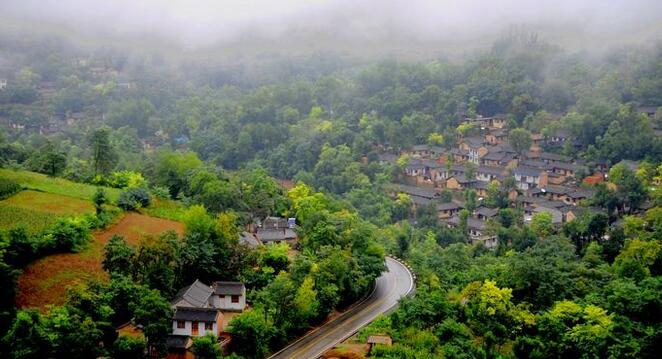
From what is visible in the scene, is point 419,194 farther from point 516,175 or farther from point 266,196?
point 266,196

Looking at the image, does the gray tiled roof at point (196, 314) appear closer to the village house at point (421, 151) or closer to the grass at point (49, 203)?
the grass at point (49, 203)

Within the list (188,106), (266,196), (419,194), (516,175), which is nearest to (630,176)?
(516,175)

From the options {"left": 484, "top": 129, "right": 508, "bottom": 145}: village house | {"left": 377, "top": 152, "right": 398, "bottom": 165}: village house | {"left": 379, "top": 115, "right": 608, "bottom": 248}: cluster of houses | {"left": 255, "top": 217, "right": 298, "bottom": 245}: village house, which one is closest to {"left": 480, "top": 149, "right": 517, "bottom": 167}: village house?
{"left": 379, "top": 115, "right": 608, "bottom": 248}: cluster of houses

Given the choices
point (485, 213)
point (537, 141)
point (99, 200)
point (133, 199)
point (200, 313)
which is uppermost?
point (99, 200)

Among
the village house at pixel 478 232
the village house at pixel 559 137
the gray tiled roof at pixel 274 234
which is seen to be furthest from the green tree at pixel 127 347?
the village house at pixel 559 137

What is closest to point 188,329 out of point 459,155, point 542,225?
point 542,225

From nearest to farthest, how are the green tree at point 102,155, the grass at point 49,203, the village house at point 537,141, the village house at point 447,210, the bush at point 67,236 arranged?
1. the bush at point 67,236
2. the grass at point 49,203
3. the green tree at point 102,155
4. the village house at point 447,210
5. the village house at point 537,141

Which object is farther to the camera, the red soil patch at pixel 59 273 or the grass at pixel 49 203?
the grass at pixel 49 203

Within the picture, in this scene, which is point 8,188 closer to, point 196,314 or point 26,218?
point 26,218
